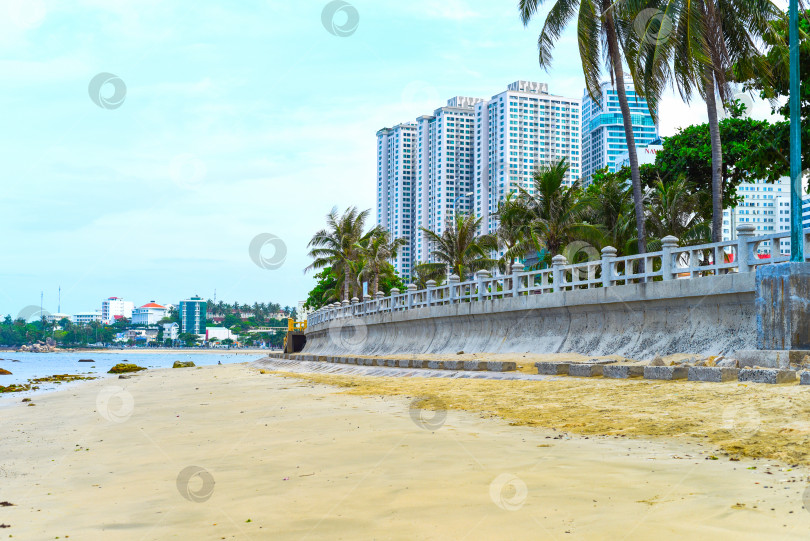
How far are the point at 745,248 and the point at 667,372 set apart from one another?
14.2 feet

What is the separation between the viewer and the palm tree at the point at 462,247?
1678 inches

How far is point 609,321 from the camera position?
17391 millimetres

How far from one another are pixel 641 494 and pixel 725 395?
16.0 feet

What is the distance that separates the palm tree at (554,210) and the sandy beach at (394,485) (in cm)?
2491

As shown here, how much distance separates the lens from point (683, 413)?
8.09 meters

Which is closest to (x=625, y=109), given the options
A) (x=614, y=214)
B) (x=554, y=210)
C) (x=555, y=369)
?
(x=554, y=210)

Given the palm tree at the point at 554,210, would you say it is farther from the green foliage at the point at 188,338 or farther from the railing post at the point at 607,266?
the green foliage at the point at 188,338

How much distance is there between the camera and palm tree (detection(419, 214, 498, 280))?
42.6 metres

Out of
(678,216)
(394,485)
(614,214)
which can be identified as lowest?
(394,485)

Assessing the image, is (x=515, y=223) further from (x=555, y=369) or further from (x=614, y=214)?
(x=555, y=369)

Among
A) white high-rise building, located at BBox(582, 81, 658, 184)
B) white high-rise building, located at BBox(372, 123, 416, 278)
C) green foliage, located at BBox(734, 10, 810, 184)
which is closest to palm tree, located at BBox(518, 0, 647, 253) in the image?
green foliage, located at BBox(734, 10, 810, 184)

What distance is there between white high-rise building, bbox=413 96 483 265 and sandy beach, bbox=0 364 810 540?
67.9 m

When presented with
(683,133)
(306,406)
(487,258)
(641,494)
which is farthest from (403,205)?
(641,494)

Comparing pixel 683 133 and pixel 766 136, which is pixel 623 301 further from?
pixel 683 133
